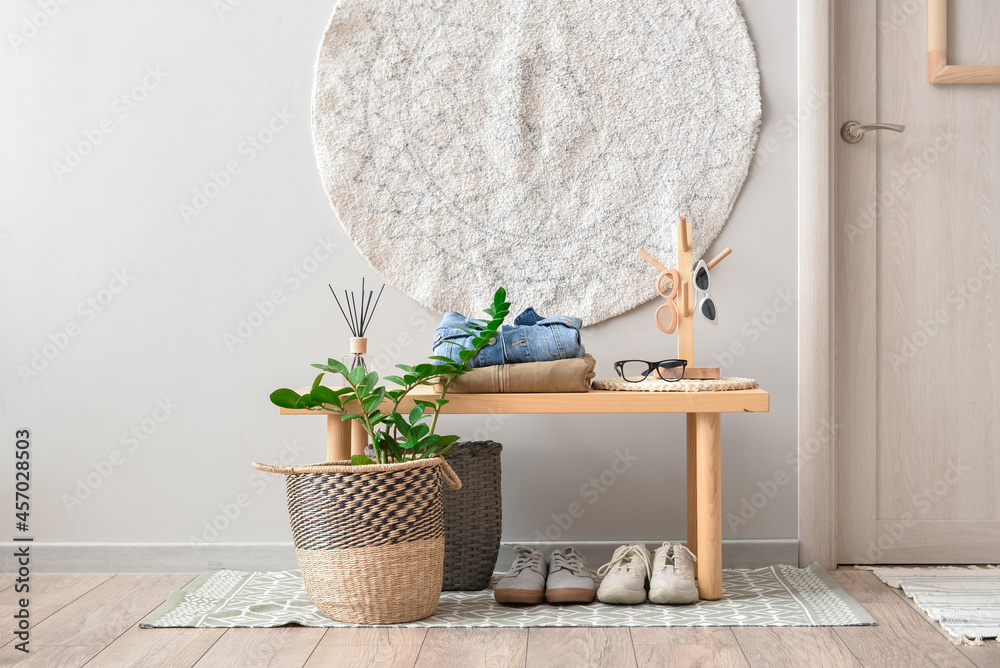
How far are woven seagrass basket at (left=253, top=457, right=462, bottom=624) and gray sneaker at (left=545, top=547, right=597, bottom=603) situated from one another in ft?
0.86

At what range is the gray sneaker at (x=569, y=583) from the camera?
156 centimetres

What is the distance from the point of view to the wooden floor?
1.29 meters

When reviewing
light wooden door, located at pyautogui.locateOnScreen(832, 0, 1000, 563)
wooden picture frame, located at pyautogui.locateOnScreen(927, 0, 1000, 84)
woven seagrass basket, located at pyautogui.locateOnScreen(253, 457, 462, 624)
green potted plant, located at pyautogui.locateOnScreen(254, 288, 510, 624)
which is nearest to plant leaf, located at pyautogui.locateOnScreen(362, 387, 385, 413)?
green potted plant, located at pyautogui.locateOnScreen(254, 288, 510, 624)

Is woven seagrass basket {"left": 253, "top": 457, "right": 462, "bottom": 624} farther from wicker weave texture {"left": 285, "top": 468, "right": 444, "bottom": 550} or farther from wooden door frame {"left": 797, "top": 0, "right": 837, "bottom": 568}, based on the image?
wooden door frame {"left": 797, "top": 0, "right": 837, "bottom": 568}

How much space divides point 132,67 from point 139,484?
1039 mm

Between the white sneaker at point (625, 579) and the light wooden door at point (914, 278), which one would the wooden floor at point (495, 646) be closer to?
the white sneaker at point (625, 579)

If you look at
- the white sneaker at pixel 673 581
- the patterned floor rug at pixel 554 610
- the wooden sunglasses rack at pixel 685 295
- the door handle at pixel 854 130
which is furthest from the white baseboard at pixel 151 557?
the door handle at pixel 854 130

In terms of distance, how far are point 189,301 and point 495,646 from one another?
1.15 m

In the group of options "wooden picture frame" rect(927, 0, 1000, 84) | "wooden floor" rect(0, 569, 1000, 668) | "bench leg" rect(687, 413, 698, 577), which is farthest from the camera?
"wooden picture frame" rect(927, 0, 1000, 84)

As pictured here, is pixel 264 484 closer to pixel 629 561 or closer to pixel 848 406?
pixel 629 561

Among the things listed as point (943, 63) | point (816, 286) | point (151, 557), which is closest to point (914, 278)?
point (816, 286)

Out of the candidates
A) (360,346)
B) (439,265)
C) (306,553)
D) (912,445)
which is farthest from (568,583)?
(912,445)

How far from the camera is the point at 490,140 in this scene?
192cm

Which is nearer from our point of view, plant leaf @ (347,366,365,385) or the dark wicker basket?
plant leaf @ (347,366,365,385)
